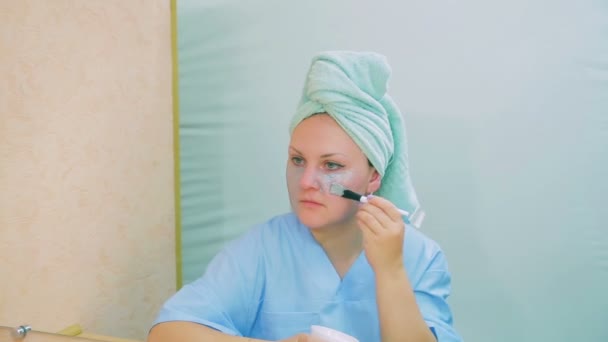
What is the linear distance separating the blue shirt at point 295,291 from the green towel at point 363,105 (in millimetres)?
138

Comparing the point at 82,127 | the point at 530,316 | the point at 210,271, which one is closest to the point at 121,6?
the point at 82,127

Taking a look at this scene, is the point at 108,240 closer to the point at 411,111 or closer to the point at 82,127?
the point at 82,127

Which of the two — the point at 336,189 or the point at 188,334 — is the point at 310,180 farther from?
the point at 188,334

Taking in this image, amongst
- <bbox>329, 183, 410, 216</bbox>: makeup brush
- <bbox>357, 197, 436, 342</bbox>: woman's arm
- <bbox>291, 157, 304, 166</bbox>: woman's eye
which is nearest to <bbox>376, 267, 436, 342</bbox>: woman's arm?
<bbox>357, 197, 436, 342</bbox>: woman's arm

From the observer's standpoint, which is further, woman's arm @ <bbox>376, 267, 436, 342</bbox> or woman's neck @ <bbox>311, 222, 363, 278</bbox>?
woman's neck @ <bbox>311, 222, 363, 278</bbox>

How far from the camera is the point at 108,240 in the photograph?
1.07m

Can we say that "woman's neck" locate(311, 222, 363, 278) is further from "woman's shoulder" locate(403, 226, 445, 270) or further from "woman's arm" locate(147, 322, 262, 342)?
"woman's arm" locate(147, 322, 262, 342)

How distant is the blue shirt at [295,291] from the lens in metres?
0.85

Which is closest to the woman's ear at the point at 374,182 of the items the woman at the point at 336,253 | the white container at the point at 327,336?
the woman at the point at 336,253

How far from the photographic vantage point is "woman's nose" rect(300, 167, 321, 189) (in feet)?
2.69

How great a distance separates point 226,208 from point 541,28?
0.64 m

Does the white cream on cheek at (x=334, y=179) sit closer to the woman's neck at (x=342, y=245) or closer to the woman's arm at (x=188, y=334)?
the woman's neck at (x=342, y=245)

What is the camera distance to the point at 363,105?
2.72ft

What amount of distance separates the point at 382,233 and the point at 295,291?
0.18m
